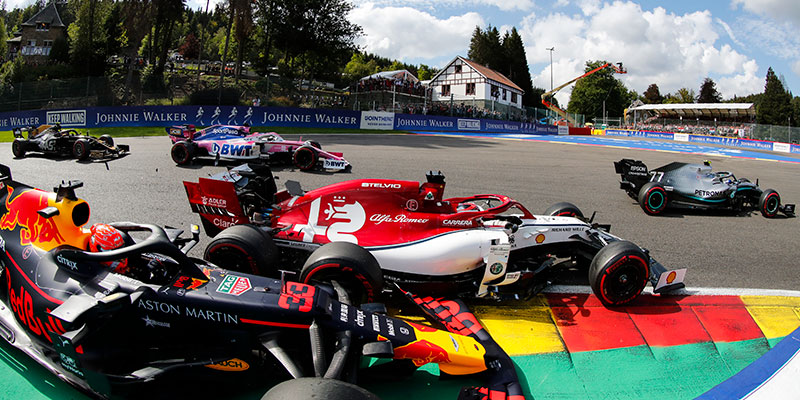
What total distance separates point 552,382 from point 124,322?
3.23 metres

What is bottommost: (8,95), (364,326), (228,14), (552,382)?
(552,382)

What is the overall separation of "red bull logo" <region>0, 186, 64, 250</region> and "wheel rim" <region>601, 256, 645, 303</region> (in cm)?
507

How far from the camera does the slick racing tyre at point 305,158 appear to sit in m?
12.4

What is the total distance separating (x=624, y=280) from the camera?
5.02 m

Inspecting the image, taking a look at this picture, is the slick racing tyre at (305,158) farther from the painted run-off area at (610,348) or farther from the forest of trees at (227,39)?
the forest of trees at (227,39)

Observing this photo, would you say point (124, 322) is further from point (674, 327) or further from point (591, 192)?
point (591, 192)

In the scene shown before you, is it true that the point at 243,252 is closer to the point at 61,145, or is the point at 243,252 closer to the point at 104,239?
the point at 104,239

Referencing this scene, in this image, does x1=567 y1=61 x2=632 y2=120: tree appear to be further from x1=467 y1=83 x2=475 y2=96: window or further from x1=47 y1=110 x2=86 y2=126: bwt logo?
x1=47 y1=110 x2=86 y2=126: bwt logo

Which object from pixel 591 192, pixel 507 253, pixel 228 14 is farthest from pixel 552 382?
pixel 228 14

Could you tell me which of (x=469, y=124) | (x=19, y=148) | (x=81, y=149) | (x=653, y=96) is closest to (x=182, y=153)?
(x=81, y=149)

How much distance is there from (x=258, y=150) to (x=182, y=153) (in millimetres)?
2019

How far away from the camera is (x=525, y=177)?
42.6 ft

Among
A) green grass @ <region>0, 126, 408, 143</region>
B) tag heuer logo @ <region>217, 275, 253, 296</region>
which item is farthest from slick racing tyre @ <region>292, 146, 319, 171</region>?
green grass @ <region>0, 126, 408, 143</region>

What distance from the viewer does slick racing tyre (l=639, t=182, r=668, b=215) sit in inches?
365
